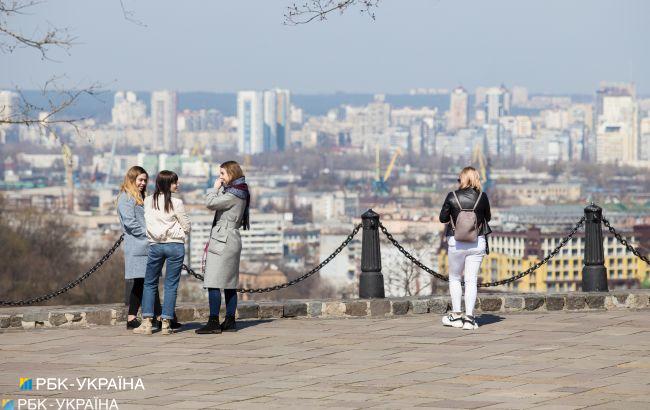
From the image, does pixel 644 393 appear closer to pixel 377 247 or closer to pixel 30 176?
pixel 377 247

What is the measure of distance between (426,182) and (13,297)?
15502 cm

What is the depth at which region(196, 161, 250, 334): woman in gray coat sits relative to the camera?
A: 11.7m

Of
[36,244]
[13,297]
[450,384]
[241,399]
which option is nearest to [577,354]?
[450,384]

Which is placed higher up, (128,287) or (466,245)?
(466,245)

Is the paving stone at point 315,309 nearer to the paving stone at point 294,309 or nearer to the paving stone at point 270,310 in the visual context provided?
the paving stone at point 294,309

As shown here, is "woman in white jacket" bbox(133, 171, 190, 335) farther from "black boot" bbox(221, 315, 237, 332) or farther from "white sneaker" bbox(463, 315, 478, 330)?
"white sneaker" bbox(463, 315, 478, 330)

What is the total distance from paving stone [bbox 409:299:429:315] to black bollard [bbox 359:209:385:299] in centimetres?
30

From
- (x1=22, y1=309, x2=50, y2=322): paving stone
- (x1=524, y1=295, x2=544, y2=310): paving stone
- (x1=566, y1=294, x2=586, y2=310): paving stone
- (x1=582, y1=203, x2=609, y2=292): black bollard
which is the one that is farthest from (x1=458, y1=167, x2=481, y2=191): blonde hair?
(x1=22, y1=309, x2=50, y2=322): paving stone

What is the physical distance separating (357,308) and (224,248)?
175 centimetres

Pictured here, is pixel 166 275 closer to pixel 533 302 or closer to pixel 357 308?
pixel 357 308

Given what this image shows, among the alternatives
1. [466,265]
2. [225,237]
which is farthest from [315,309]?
[225,237]

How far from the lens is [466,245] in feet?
40.0

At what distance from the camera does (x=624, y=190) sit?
17350cm

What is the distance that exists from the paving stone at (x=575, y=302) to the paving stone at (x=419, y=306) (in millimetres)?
1198
